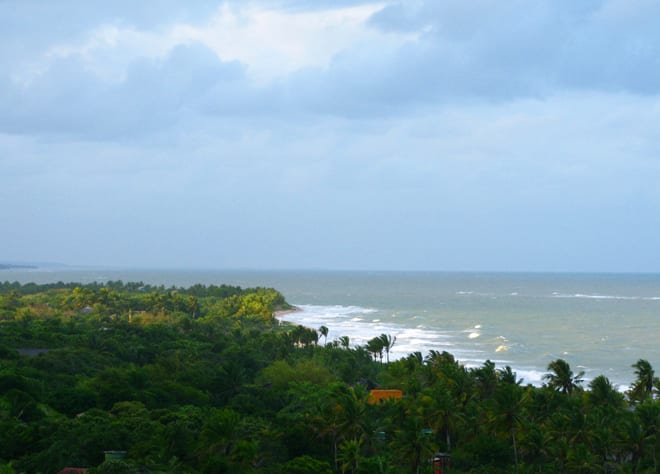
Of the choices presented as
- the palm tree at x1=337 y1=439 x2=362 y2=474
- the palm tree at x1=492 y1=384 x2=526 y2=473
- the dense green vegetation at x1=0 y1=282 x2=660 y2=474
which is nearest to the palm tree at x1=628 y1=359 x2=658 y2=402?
the dense green vegetation at x1=0 y1=282 x2=660 y2=474

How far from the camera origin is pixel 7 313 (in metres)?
132

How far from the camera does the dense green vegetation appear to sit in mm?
43062

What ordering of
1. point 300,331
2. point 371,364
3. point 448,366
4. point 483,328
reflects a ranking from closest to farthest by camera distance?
point 448,366, point 371,364, point 300,331, point 483,328

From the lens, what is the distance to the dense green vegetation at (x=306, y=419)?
141 ft

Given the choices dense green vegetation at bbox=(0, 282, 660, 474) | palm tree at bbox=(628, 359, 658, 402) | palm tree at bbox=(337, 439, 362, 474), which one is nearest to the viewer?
palm tree at bbox=(337, 439, 362, 474)

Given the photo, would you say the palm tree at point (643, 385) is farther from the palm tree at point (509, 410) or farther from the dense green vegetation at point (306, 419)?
the palm tree at point (509, 410)

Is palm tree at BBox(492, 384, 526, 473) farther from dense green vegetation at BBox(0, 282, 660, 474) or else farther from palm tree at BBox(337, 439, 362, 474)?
palm tree at BBox(337, 439, 362, 474)

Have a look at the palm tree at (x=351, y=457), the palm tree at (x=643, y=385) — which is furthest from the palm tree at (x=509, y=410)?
the palm tree at (x=643, y=385)

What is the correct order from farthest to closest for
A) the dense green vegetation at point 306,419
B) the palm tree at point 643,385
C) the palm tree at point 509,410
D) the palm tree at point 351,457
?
the palm tree at point 643,385
the palm tree at point 509,410
the dense green vegetation at point 306,419
the palm tree at point 351,457

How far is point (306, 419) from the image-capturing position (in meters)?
50.5

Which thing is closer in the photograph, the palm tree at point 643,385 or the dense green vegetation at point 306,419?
the dense green vegetation at point 306,419

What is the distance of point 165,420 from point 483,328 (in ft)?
382

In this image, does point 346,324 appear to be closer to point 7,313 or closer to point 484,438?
point 7,313

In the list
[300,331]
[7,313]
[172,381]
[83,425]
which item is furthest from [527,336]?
[83,425]
